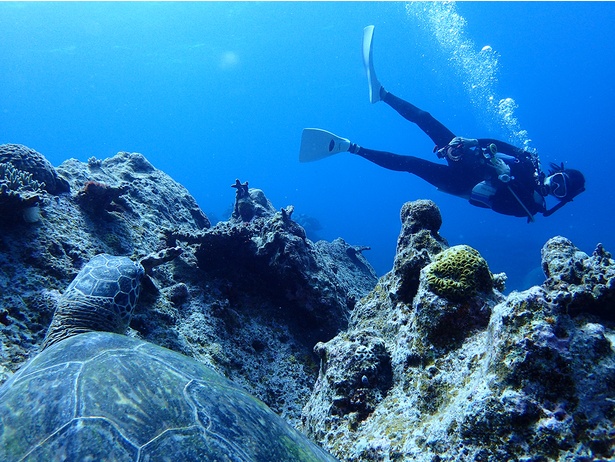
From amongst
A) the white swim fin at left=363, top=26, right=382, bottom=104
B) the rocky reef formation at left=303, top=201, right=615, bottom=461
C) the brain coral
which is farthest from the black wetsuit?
the brain coral

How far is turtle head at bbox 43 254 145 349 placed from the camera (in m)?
2.60

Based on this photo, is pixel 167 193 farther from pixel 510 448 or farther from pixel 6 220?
pixel 510 448

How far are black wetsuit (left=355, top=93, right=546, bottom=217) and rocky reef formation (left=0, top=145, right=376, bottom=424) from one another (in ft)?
19.3

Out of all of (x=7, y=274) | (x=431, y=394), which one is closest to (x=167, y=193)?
(x=7, y=274)

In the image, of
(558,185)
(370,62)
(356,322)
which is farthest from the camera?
(370,62)

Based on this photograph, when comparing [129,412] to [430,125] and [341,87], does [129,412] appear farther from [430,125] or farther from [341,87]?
[341,87]

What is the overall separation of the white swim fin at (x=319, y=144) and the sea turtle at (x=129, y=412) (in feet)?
31.3

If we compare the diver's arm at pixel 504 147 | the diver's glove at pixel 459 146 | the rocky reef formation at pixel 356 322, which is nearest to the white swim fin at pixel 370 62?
the diver's glove at pixel 459 146

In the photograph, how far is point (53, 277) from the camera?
3188 mm

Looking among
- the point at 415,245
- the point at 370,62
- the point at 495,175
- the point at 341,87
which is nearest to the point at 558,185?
the point at 495,175

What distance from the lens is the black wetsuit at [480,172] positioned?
8.32 metres

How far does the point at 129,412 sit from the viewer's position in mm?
1589

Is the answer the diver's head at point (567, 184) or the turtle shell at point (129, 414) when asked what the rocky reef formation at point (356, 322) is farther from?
the diver's head at point (567, 184)

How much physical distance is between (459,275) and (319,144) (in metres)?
9.32
